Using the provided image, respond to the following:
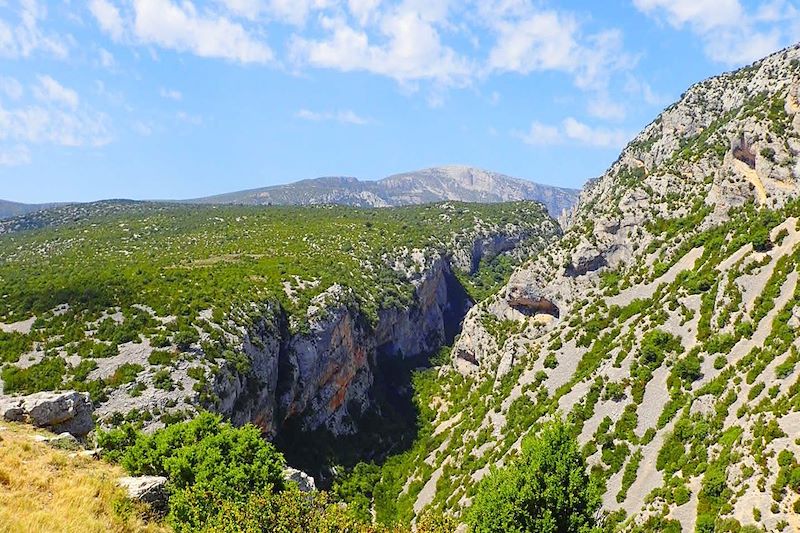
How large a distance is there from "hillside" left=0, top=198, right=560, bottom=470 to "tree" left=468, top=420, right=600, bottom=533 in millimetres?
22988

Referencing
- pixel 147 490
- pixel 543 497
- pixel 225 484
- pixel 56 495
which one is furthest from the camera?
pixel 543 497

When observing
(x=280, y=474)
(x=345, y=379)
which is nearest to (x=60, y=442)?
(x=280, y=474)

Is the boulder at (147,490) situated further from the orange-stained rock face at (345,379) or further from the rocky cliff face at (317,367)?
the orange-stained rock face at (345,379)

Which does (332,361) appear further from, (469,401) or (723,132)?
(723,132)

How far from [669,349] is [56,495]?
4306 centimetres

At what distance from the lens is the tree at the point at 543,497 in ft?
78.0

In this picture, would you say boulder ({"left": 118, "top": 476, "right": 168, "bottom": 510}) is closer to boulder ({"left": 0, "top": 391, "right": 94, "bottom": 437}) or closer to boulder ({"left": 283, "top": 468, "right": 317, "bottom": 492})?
boulder ({"left": 0, "top": 391, "right": 94, "bottom": 437})

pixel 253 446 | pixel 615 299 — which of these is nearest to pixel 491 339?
pixel 615 299

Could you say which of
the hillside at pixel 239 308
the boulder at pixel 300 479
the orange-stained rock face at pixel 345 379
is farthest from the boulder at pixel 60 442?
the orange-stained rock face at pixel 345 379

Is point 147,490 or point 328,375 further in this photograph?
point 328,375

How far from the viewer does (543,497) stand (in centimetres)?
2408

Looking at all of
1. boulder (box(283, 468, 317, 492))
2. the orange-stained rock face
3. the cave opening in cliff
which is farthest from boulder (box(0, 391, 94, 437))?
the orange-stained rock face

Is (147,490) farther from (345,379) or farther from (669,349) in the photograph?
(345,379)

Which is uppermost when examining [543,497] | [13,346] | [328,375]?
[13,346]
